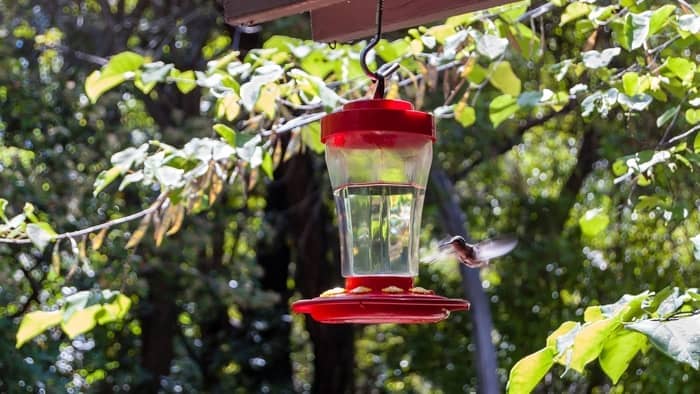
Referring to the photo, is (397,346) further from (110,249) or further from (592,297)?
(110,249)

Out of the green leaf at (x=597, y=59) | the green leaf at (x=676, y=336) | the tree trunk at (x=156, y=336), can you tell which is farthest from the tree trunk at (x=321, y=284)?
the green leaf at (x=676, y=336)

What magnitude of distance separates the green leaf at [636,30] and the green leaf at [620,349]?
835mm

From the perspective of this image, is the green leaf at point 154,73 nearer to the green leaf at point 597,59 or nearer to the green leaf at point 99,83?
the green leaf at point 99,83

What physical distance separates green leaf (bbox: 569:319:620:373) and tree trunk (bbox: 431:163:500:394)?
555 centimetres

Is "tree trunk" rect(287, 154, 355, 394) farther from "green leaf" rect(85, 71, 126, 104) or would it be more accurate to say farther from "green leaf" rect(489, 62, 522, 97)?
"green leaf" rect(85, 71, 126, 104)

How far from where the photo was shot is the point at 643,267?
877cm

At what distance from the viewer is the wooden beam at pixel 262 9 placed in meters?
2.42

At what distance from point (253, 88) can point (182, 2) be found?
6009mm

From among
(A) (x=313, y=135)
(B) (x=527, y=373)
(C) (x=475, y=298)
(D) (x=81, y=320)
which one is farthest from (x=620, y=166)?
(C) (x=475, y=298)

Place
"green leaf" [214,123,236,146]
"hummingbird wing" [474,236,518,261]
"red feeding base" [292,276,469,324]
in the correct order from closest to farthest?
"red feeding base" [292,276,469,324] → "hummingbird wing" [474,236,518,261] → "green leaf" [214,123,236,146]

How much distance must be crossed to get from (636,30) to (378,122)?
865 millimetres

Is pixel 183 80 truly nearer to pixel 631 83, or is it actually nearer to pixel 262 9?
pixel 262 9

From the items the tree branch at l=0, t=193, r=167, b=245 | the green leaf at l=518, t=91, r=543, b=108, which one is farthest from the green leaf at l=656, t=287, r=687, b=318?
the tree branch at l=0, t=193, r=167, b=245

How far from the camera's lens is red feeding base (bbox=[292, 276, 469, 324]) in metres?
2.29
